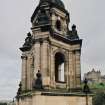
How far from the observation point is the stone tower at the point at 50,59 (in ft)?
58.5

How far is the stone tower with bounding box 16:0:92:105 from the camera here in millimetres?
17828

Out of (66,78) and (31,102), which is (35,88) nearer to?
(31,102)

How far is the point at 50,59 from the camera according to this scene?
1862cm

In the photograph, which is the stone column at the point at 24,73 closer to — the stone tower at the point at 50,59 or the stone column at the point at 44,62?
the stone tower at the point at 50,59

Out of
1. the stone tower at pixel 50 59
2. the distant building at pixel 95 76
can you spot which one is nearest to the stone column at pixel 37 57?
the stone tower at pixel 50 59

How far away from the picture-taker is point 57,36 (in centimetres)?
1930

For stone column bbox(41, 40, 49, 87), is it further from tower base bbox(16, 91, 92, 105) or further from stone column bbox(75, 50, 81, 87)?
stone column bbox(75, 50, 81, 87)

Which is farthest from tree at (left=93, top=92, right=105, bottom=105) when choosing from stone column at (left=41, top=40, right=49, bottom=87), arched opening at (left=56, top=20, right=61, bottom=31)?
stone column at (left=41, top=40, right=49, bottom=87)

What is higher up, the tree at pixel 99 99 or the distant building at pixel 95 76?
the distant building at pixel 95 76

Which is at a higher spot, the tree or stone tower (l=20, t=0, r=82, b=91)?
stone tower (l=20, t=0, r=82, b=91)

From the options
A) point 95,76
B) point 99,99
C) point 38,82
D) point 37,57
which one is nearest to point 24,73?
point 37,57

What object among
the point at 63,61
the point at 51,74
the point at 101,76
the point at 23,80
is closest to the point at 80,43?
the point at 63,61

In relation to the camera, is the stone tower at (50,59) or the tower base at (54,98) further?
the stone tower at (50,59)

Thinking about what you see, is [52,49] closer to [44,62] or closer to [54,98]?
[44,62]
